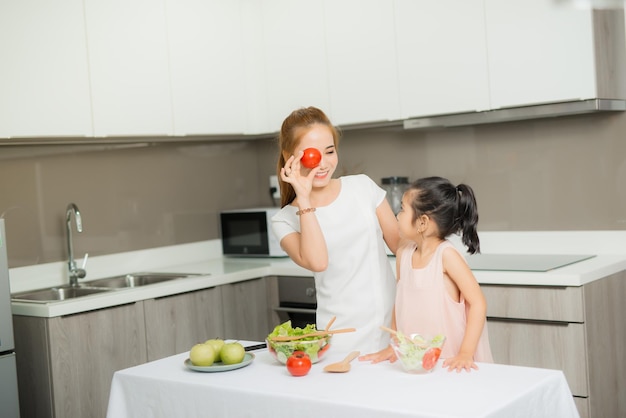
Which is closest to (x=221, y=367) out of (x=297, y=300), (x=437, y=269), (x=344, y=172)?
(x=437, y=269)

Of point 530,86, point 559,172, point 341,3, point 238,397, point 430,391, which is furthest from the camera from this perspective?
point 341,3

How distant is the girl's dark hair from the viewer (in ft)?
7.69

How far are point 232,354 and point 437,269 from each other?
626 mm

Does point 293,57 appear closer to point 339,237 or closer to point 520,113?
point 520,113

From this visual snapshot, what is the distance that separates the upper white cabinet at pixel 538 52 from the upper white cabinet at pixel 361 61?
1.71 ft

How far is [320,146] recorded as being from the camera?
2.36m

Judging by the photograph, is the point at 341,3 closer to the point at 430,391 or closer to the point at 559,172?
the point at 559,172

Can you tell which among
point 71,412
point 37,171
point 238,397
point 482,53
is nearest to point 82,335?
point 71,412

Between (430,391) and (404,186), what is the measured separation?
247cm

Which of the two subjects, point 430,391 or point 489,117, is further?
point 489,117

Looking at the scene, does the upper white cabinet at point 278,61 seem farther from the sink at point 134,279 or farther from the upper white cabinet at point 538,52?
the sink at point 134,279

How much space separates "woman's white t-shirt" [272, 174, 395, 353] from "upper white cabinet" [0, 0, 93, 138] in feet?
4.80

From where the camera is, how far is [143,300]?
348cm

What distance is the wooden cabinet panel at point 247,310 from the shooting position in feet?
12.8
